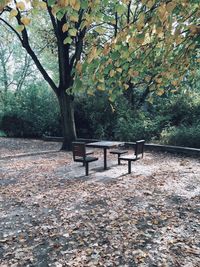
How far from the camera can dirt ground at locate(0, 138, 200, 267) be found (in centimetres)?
371

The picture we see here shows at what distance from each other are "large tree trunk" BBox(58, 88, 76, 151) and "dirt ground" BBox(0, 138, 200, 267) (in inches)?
157

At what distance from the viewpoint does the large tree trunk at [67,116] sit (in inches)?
495

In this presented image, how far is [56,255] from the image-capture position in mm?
3740

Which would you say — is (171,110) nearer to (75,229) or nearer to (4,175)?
(4,175)

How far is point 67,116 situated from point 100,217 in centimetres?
821

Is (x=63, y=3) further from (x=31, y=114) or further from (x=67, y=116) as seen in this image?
(x=31, y=114)

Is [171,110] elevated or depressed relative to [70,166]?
elevated

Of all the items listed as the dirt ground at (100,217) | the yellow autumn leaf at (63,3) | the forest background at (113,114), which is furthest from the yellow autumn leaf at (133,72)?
the forest background at (113,114)

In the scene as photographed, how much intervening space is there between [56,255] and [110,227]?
45.5 inches

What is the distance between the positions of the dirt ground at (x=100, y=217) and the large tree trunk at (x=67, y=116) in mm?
3998

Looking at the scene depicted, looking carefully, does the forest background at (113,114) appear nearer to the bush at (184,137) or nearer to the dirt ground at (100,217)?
the bush at (184,137)

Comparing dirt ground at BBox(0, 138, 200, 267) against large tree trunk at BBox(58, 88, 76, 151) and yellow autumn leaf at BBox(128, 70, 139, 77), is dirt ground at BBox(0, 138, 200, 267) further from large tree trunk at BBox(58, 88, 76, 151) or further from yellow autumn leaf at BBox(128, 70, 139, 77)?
large tree trunk at BBox(58, 88, 76, 151)

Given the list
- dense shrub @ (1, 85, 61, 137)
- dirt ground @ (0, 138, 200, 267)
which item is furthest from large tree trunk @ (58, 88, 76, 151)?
dense shrub @ (1, 85, 61, 137)

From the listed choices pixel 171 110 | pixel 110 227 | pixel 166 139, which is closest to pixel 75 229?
pixel 110 227
